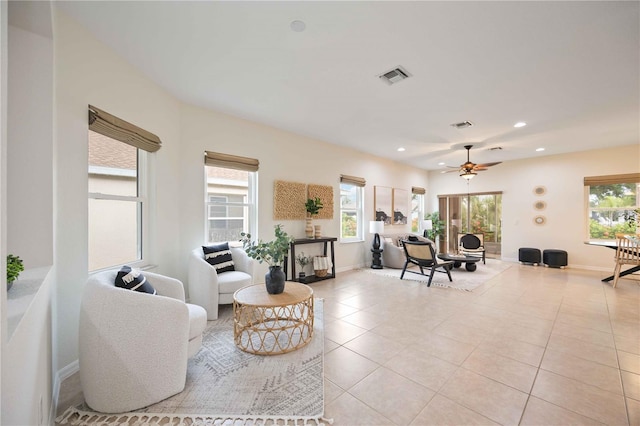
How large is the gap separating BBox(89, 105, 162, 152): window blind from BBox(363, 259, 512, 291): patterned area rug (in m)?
4.69

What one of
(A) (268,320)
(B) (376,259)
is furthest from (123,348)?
(B) (376,259)

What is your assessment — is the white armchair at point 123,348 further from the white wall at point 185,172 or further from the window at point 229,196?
the window at point 229,196

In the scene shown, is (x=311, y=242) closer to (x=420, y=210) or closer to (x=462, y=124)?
(x=462, y=124)

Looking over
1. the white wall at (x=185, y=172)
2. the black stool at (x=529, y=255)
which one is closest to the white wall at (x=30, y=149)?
the white wall at (x=185, y=172)

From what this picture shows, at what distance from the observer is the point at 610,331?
2844 millimetres

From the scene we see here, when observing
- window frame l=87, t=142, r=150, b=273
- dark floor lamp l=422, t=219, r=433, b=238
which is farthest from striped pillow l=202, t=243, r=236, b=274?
dark floor lamp l=422, t=219, r=433, b=238

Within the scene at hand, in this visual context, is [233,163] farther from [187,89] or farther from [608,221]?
[608,221]

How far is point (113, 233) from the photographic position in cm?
269

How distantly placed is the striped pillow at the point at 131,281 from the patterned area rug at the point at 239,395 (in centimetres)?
77

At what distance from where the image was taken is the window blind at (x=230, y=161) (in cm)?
381

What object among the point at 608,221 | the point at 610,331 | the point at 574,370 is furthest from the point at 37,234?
the point at 608,221

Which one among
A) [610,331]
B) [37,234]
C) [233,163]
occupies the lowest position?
[610,331]

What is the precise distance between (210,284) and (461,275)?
4.95 m

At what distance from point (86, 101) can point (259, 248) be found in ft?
6.56
